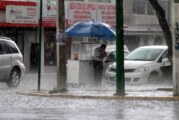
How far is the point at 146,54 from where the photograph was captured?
2786 centimetres

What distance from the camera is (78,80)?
25703mm

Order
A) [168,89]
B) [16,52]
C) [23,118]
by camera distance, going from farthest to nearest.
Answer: [16,52] → [168,89] → [23,118]

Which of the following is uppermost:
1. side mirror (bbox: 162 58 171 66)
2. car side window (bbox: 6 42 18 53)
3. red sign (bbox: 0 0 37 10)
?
red sign (bbox: 0 0 37 10)

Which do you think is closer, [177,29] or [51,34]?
[177,29]

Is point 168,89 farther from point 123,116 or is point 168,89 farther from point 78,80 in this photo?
point 123,116

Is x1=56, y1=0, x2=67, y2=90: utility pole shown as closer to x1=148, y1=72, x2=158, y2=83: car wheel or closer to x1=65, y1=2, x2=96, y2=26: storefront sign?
x1=148, y1=72, x2=158, y2=83: car wheel

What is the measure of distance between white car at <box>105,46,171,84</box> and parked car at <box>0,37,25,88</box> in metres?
3.54

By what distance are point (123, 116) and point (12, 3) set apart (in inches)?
978

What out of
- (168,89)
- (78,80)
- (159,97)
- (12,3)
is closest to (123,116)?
(159,97)

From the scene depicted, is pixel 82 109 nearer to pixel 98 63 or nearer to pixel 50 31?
pixel 98 63

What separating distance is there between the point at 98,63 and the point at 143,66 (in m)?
1.77

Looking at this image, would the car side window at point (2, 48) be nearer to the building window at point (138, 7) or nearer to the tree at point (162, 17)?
the tree at point (162, 17)

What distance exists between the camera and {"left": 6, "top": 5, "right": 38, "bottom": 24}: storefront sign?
39.1 meters

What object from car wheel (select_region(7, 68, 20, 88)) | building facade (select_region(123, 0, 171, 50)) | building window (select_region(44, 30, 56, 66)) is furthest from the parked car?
building facade (select_region(123, 0, 171, 50))
